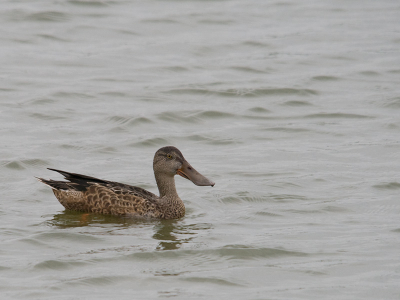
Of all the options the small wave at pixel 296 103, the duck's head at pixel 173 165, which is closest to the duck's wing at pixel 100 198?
the duck's head at pixel 173 165

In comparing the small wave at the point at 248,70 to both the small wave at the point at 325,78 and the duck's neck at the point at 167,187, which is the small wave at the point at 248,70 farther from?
the duck's neck at the point at 167,187

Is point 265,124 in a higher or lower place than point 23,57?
lower

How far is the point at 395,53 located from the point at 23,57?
1017 centimetres

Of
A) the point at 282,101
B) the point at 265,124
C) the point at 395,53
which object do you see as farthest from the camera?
the point at 395,53

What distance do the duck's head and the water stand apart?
0.51 m

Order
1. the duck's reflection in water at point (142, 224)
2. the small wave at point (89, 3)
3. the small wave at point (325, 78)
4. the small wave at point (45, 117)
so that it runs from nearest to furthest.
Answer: the duck's reflection in water at point (142, 224) < the small wave at point (45, 117) < the small wave at point (325, 78) < the small wave at point (89, 3)

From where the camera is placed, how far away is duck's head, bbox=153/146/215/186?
415 inches

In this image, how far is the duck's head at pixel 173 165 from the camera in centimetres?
1055

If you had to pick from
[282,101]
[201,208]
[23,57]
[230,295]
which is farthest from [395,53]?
[230,295]

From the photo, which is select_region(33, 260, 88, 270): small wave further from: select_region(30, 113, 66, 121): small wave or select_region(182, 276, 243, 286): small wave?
select_region(30, 113, 66, 121): small wave

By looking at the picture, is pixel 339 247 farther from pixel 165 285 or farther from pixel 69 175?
pixel 69 175

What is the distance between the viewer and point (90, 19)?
76.0 feet

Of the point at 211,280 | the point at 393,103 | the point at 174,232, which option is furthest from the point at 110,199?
the point at 393,103

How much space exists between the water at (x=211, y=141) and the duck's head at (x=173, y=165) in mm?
505
